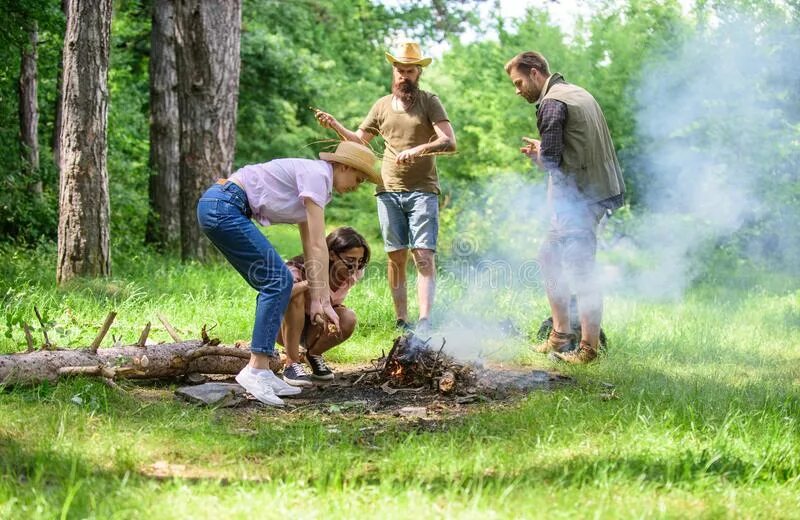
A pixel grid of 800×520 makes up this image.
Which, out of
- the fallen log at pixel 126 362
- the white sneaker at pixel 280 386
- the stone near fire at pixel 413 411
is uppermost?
the fallen log at pixel 126 362

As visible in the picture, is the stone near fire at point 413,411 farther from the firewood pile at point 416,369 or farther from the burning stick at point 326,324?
the burning stick at point 326,324

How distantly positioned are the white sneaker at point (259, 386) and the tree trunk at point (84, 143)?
3903 mm

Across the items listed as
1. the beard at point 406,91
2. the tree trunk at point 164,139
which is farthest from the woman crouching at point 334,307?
the tree trunk at point 164,139

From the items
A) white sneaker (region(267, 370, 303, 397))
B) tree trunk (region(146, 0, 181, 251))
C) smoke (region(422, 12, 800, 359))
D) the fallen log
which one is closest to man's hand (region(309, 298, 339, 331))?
white sneaker (region(267, 370, 303, 397))

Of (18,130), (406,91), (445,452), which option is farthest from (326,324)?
(18,130)

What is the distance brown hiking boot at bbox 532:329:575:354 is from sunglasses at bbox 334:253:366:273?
1705 millimetres

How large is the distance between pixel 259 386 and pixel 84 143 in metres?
4.26

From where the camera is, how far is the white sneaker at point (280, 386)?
17.3ft

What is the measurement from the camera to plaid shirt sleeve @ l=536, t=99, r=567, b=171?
241 inches

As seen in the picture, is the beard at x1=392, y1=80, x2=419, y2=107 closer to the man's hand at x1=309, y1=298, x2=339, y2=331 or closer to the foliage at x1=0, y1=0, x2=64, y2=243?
the man's hand at x1=309, y1=298, x2=339, y2=331

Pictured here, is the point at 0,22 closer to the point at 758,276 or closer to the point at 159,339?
the point at 159,339

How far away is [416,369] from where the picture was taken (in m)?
5.64

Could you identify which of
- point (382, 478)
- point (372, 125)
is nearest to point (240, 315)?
point (372, 125)

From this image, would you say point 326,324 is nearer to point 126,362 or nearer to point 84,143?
point 126,362
